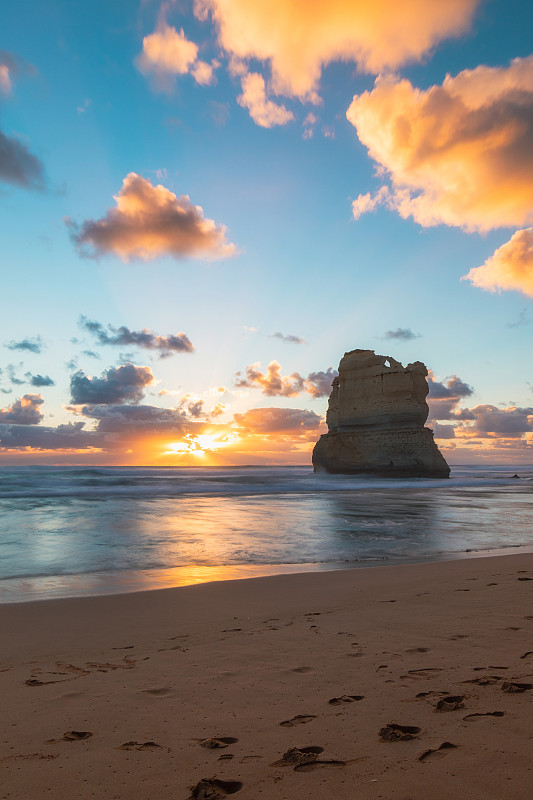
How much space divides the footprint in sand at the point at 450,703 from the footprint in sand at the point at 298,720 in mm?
740

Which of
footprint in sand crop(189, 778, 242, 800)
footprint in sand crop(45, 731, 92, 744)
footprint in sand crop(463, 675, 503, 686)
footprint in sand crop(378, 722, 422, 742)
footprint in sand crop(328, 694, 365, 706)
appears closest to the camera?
footprint in sand crop(189, 778, 242, 800)

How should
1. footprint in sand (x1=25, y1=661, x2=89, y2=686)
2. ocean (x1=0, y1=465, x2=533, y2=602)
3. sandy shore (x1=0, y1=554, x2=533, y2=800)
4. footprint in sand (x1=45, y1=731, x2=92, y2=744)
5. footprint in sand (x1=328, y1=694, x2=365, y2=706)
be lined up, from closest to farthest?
1. sandy shore (x1=0, y1=554, x2=533, y2=800)
2. footprint in sand (x1=45, y1=731, x2=92, y2=744)
3. footprint in sand (x1=328, y1=694, x2=365, y2=706)
4. footprint in sand (x1=25, y1=661, x2=89, y2=686)
5. ocean (x1=0, y1=465, x2=533, y2=602)

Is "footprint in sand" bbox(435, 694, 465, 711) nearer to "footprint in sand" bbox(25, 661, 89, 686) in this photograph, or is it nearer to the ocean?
"footprint in sand" bbox(25, 661, 89, 686)

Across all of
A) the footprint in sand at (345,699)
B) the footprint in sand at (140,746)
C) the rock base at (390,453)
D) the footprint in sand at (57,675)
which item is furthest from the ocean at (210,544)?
the rock base at (390,453)

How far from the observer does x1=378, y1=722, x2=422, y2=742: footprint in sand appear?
2.25 m

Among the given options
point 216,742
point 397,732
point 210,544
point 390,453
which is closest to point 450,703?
point 397,732

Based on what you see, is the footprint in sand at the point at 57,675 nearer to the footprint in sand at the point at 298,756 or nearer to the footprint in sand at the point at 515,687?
the footprint in sand at the point at 298,756

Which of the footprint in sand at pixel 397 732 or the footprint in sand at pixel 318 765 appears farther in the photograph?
the footprint in sand at pixel 397 732

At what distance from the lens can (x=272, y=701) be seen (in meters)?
2.72

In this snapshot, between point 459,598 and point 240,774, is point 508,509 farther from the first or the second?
point 240,774

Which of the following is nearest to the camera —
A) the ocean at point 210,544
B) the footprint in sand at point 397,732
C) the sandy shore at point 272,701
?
the sandy shore at point 272,701

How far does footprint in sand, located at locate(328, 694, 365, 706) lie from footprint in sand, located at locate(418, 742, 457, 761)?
60cm

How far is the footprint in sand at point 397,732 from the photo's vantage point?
7.39 ft

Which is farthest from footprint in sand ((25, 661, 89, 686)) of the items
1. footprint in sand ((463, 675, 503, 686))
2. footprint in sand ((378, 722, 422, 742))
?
footprint in sand ((463, 675, 503, 686))
